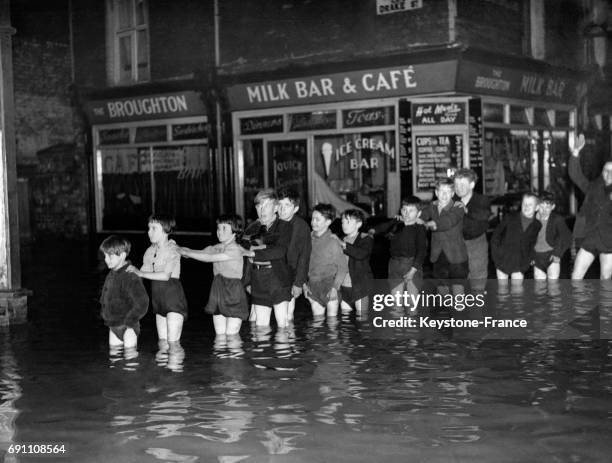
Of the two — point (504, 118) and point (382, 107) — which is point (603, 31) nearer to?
point (504, 118)

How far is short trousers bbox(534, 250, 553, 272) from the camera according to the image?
10.7 meters

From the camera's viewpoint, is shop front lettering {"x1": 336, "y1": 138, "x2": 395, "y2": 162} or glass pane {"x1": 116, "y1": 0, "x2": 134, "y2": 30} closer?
shop front lettering {"x1": 336, "y1": 138, "x2": 395, "y2": 162}

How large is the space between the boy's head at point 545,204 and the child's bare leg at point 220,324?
381cm

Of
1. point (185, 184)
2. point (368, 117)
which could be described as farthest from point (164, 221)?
point (185, 184)

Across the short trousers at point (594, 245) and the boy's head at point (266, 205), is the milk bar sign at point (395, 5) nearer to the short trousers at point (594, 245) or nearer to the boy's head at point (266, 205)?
the short trousers at point (594, 245)

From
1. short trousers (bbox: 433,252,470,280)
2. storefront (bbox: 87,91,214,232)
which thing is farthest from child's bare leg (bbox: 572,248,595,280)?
storefront (bbox: 87,91,214,232)

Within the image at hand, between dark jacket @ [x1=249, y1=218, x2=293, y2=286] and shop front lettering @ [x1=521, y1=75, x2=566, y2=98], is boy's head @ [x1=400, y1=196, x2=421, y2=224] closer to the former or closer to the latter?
dark jacket @ [x1=249, y1=218, x2=293, y2=286]

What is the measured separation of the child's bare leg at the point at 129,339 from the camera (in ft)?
26.9

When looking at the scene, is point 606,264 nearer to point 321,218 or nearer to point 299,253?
point 321,218

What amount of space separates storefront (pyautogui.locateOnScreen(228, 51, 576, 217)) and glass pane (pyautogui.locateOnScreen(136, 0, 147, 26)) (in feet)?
10.6

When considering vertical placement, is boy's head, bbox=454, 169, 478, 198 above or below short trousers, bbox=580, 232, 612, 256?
above

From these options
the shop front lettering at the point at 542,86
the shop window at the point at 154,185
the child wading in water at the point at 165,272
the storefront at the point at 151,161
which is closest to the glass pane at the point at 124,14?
the storefront at the point at 151,161
